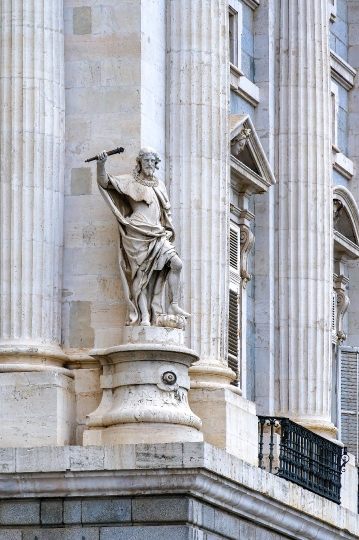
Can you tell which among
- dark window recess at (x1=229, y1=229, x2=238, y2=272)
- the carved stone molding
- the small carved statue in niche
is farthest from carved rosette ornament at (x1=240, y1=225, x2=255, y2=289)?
the carved stone molding

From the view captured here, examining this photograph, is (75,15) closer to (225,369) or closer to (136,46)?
(136,46)

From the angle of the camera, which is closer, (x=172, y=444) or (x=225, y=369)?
(x=172, y=444)

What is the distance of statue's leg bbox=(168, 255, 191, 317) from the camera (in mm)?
33812

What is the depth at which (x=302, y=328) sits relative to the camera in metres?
41.0

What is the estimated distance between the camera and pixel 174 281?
33844 mm

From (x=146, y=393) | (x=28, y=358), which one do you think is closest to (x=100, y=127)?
(x=28, y=358)

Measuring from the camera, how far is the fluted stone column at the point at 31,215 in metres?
33.3

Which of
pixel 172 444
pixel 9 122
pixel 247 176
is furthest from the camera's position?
pixel 247 176

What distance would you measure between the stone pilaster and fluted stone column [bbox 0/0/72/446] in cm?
176

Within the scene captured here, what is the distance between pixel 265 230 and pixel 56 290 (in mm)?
7870

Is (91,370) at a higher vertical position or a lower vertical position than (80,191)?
lower

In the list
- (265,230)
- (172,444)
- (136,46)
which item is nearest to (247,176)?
(265,230)

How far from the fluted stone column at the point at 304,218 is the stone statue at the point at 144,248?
7.17 metres

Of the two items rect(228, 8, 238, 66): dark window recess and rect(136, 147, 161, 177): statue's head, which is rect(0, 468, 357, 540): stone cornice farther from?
rect(228, 8, 238, 66): dark window recess
